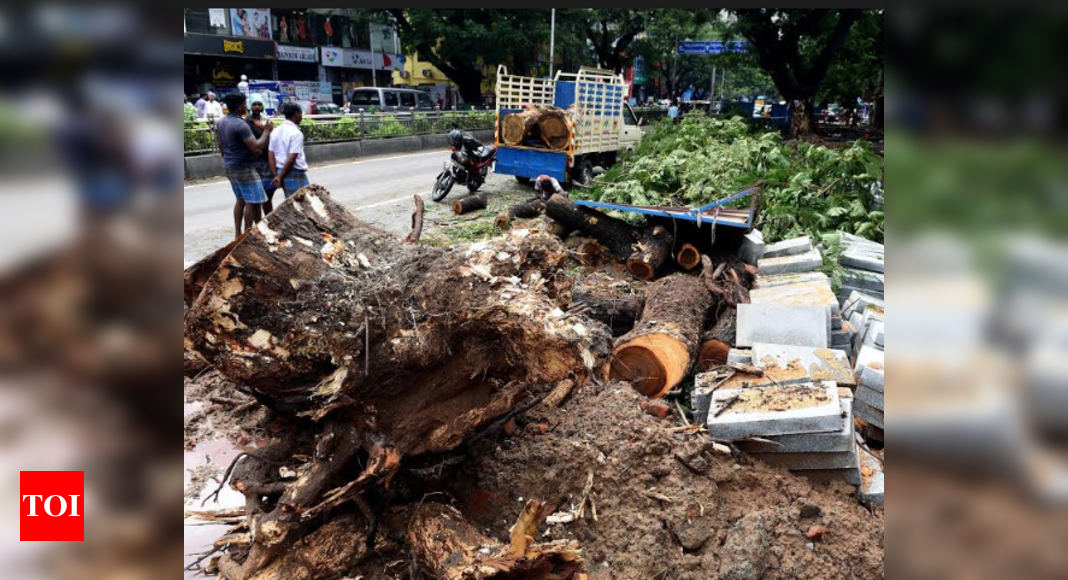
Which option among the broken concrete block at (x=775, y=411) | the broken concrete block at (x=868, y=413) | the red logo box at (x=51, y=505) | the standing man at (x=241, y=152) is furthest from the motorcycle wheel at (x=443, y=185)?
the red logo box at (x=51, y=505)

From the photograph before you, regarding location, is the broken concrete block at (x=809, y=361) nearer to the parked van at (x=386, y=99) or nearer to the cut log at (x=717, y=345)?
the cut log at (x=717, y=345)

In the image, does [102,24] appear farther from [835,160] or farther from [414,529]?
[835,160]

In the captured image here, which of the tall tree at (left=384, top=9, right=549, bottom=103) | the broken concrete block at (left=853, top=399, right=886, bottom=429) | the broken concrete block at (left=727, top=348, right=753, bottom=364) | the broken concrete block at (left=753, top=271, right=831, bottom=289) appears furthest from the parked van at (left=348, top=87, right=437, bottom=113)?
the broken concrete block at (left=853, top=399, right=886, bottom=429)

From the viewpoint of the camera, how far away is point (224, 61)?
96.4 ft

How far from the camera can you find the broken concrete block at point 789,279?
5254mm

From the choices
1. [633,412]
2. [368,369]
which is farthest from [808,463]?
[368,369]

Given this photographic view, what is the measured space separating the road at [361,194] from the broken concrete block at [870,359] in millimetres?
6458

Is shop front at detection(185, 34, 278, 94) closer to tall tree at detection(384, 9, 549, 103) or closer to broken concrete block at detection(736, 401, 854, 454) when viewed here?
tall tree at detection(384, 9, 549, 103)

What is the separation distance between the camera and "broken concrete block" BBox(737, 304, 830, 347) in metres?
4.43

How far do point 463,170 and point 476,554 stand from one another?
942 centimetres

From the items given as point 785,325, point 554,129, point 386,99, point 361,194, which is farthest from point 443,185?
point 386,99

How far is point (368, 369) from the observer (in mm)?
3041

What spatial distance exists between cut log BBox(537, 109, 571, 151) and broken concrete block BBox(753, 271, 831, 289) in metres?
6.87

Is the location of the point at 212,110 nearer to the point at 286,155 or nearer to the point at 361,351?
the point at 286,155
